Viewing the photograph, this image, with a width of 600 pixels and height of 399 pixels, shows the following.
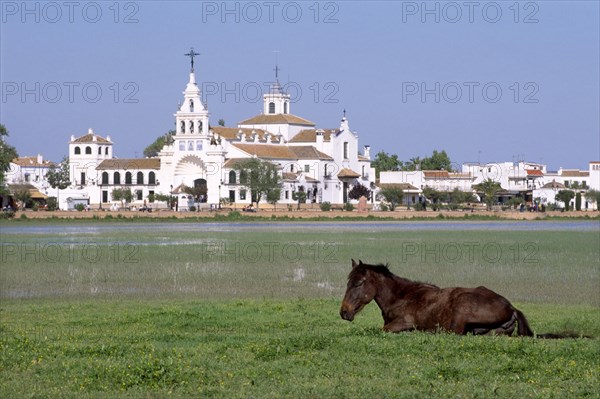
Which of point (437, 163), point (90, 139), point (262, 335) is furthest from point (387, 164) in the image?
point (262, 335)

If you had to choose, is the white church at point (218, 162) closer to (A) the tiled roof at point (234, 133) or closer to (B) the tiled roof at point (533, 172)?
(A) the tiled roof at point (234, 133)

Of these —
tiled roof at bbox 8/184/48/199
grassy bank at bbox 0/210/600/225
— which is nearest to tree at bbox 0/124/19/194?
grassy bank at bbox 0/210/600/225

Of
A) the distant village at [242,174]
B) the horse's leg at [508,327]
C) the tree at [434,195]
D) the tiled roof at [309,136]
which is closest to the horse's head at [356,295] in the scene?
the horse's leg at [508,327]

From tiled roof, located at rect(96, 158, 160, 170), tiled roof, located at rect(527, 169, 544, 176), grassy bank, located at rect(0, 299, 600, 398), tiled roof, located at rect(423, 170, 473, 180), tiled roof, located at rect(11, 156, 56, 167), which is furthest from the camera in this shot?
tiled roof, located at rect(11, 156, 56, 167)

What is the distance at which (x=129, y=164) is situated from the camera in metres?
142

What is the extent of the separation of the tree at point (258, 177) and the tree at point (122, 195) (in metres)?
15.4

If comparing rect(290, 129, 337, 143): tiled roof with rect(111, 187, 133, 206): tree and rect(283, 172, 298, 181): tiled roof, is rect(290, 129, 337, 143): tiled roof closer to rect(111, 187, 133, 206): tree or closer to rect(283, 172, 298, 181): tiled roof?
rect(283, 172, 298, 181): tiled roof

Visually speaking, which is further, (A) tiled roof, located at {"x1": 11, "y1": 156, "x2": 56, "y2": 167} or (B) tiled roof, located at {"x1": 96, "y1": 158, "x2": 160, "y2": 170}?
(A) tiled roof, located at {"x1": 11, "y1": 156, "x2": 56, "y2": 167}

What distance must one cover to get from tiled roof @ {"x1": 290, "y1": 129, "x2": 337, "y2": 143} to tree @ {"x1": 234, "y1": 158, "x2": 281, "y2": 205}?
21.1 metres

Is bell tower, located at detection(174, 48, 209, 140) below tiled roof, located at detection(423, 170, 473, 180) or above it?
above

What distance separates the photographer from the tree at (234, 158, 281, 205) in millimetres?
123062

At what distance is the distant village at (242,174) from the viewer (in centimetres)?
13100

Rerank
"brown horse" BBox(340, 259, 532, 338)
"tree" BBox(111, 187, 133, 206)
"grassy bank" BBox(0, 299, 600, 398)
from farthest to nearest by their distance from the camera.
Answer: "tree" BBox(111, 187, 133, 206)
"brown horse" BBox(340, 259, 532, 338)
"grassy bank" BBox(0, 299, 600, 398)

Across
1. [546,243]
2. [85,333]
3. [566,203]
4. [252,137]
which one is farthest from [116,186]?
[85,333]
